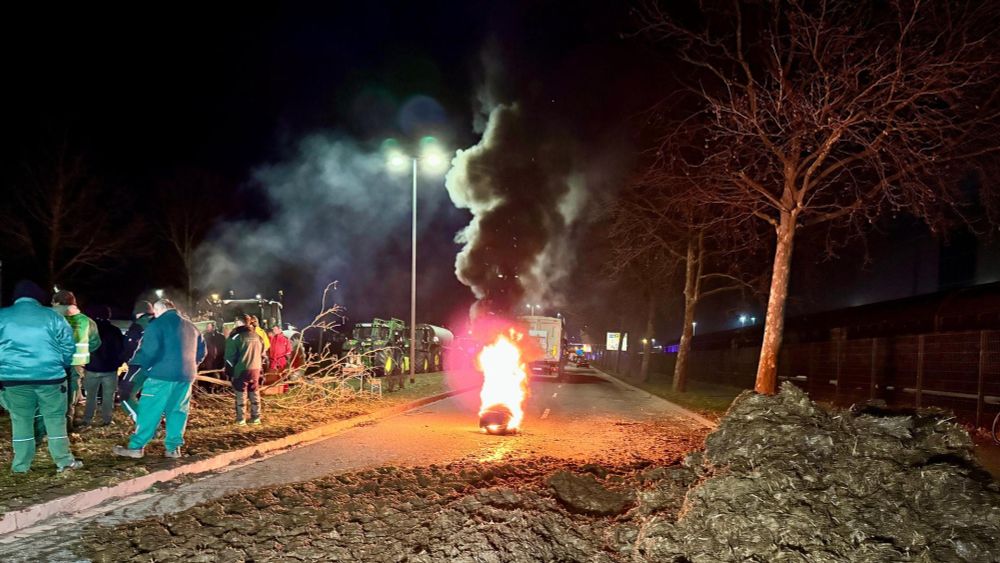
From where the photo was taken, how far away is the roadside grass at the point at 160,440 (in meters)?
5.83

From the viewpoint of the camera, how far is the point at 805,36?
11.3m

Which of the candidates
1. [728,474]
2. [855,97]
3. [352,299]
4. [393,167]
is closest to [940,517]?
[728,474]

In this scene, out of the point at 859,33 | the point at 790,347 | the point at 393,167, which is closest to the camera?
the point at 859,33

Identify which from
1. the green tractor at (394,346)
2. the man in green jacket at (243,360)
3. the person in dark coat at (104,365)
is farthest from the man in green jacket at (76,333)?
the green tractor at (394,346)

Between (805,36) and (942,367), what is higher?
(805,36)

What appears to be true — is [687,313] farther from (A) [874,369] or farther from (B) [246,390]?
(B) [246,390]

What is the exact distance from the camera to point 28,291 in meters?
6.38

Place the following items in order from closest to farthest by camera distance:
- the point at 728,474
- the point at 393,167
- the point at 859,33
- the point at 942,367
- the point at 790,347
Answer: the point at 728,474
the point at 859,33
the point at 942,367
the point at 393,167
the point at 790,347

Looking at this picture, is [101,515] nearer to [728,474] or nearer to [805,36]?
[728,474]

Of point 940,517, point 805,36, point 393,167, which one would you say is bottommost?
point 940,517

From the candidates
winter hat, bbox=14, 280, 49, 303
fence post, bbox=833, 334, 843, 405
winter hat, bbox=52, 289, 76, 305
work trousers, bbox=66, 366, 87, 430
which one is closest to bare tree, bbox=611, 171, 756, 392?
fence post, bbox=833, 334, 843, 405

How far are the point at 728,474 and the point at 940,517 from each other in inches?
58.0

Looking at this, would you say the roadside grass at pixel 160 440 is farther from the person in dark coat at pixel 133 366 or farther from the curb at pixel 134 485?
the person in dark coat at pixel 133 366

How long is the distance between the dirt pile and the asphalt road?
343cm
